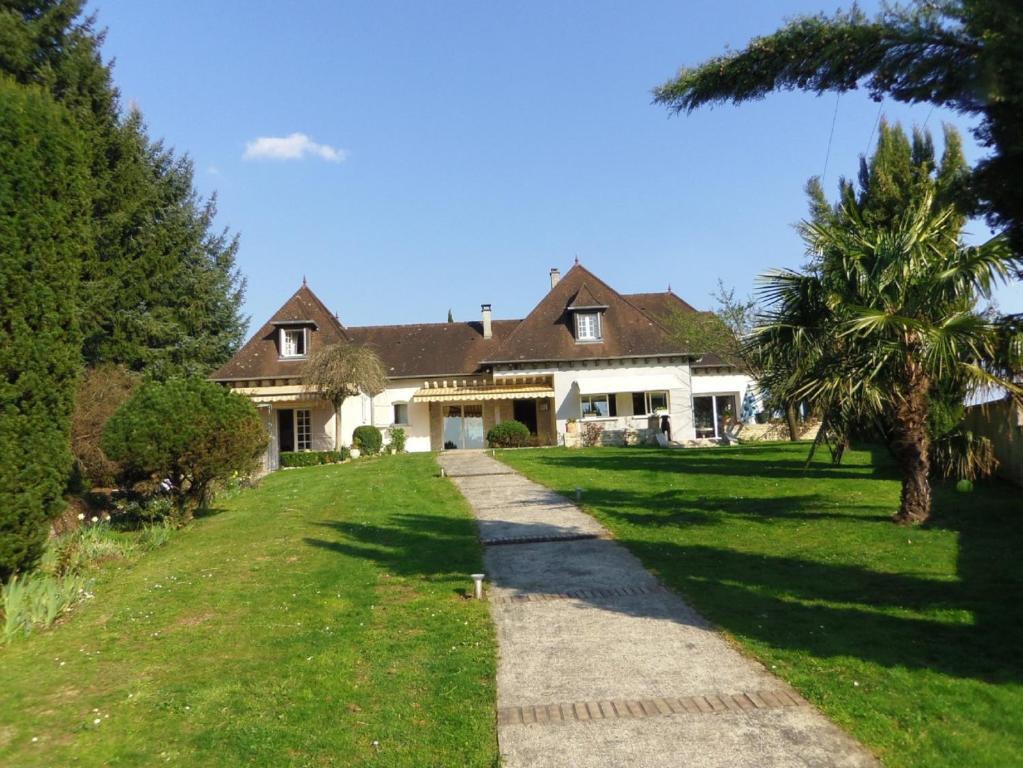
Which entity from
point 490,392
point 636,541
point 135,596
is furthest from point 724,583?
point 490,392

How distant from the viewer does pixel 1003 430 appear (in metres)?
15.2

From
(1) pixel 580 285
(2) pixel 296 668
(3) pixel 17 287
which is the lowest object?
(2) pixel 296 668

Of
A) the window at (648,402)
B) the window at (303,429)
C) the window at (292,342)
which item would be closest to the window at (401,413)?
the window at (303,429)

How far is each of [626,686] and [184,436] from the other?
10598mm

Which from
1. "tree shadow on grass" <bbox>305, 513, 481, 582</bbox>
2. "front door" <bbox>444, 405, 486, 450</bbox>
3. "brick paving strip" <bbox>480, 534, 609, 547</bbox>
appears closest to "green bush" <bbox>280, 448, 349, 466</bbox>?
"front door" <bbox>444, 405, 486, 450</bbox>

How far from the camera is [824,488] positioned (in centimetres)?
1595

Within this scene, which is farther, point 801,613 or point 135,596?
point 135,596

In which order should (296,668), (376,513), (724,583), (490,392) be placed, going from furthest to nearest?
(490,392), (376,513), (724,583), (296,668)

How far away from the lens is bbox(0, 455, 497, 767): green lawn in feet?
17.2

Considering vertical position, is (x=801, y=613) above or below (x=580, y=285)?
below

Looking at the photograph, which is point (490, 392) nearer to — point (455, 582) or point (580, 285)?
point (580, 285)

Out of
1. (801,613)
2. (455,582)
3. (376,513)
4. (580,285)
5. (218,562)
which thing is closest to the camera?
(801,613)

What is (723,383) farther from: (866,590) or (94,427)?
(866,590)

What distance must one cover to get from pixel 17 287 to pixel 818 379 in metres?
10.8
